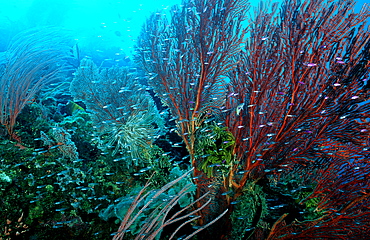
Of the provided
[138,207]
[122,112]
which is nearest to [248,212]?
[138,207]

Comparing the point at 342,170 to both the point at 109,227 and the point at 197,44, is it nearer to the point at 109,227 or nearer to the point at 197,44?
the point at 197,44

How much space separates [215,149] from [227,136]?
0.29 m

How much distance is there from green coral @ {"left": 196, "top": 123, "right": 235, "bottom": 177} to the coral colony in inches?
0.7

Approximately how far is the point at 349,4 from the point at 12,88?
6908 mm

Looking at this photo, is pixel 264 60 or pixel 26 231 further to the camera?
pixel 264 60

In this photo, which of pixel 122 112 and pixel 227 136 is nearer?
pixel 227 136

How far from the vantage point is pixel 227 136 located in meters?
3.75

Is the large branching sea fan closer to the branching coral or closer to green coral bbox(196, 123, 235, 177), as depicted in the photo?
green coral bbox(196, 123, 235, 177)

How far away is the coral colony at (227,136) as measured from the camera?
3510 millimetres

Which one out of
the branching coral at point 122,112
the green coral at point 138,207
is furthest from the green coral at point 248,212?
the branching coral at point 122,112

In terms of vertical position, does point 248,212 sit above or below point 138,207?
below

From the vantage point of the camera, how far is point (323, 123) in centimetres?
364

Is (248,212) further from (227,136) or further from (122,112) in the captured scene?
(122,112)

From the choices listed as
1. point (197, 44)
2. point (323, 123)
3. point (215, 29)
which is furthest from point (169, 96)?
point (323, 123)
